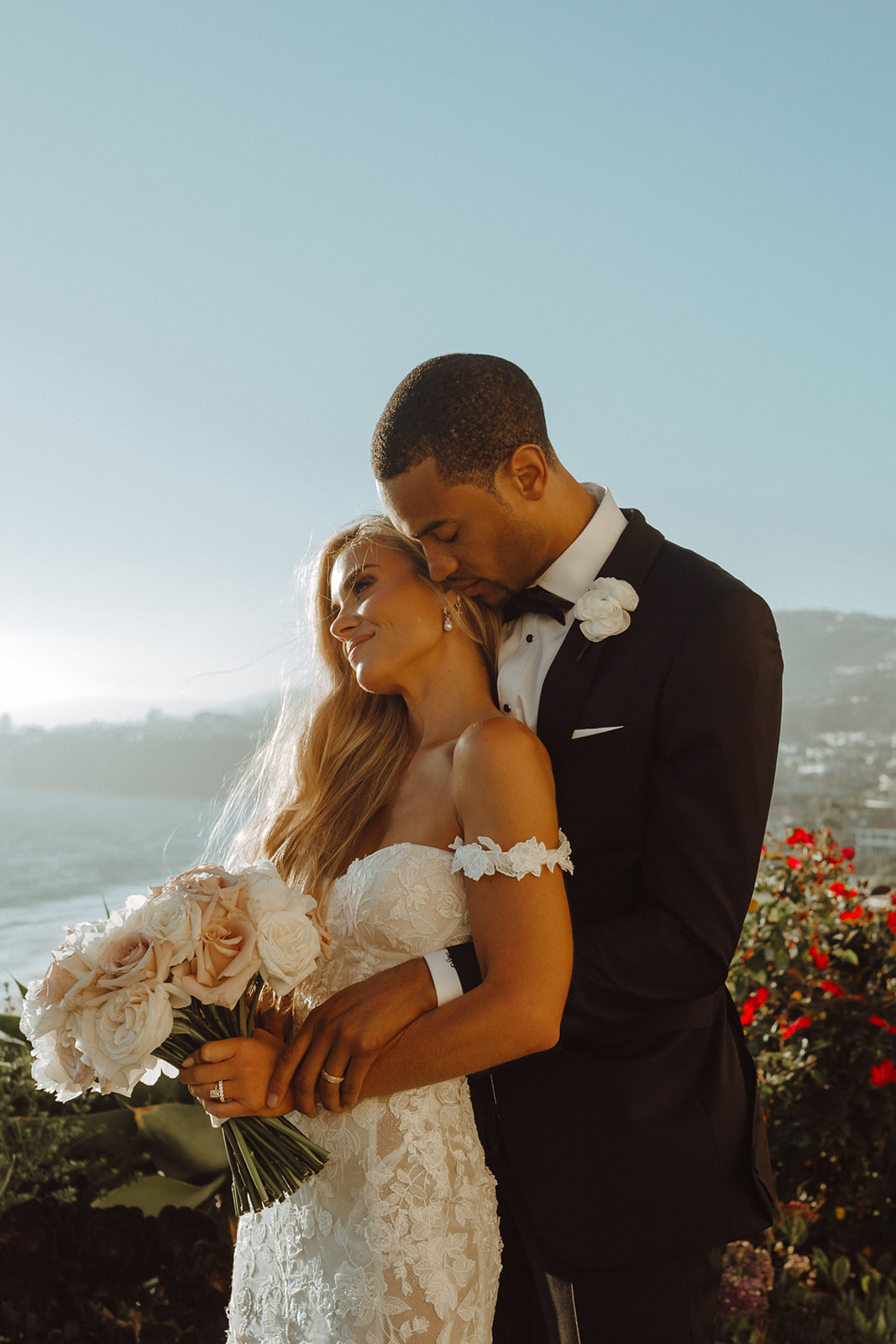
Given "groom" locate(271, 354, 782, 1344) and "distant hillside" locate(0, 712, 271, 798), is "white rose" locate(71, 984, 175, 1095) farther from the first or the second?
"distant hillside" locate(0, 712, 271, 798)

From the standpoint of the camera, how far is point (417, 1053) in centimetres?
154

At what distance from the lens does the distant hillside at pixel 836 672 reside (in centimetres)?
505

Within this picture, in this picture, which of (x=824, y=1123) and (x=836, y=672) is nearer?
(x=824, y=1123)

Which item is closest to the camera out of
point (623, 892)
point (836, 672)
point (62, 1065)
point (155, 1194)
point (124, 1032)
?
point (124, 1032)

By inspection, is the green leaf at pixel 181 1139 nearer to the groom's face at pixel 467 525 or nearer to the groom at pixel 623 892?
the groom at pixel 623 892

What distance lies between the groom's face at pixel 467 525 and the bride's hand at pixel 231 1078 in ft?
3.17

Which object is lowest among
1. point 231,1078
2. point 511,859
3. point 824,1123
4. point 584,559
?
point 824,1123

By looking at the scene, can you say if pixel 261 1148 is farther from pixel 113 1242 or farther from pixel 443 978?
pixel 113 1242

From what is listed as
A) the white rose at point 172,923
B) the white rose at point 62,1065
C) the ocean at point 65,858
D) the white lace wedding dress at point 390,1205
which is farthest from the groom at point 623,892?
the ocean at point 65,858

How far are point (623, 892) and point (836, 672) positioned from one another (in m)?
3.97

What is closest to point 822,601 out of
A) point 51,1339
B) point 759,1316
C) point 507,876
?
point 759,1316

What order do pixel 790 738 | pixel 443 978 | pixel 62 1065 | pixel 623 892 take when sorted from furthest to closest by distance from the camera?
pixel 790 738
pixel 623 892
pixel 443 978
pixel 62 1065

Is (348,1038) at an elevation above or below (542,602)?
below

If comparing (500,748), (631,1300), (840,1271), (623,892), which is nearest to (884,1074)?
(840,1271)
